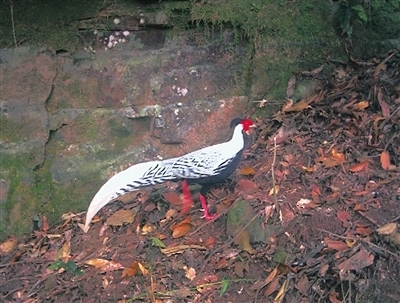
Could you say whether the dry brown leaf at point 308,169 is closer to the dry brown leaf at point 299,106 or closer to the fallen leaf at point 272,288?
the dry brown leaf at point 299,106

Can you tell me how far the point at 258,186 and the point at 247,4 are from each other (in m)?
1.26

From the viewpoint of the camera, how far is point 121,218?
3590 mm

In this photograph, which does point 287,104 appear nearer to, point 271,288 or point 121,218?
point 121,218

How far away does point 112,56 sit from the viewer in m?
3.94

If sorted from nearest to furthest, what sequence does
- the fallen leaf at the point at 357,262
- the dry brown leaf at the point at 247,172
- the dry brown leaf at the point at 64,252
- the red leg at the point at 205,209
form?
the fallen leaf at the point at 357,262 → the red leg at the point at 205,209 → the dry brown leaf at the point at 64,252 → the dry brown leaf at the point at 247,172

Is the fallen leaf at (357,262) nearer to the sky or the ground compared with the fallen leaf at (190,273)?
nearer to the sky

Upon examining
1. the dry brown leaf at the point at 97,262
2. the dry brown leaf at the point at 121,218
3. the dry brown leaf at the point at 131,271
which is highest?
the dry brown leaf at the point at 121,218

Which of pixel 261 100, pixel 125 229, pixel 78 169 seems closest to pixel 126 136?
pixel 78 169

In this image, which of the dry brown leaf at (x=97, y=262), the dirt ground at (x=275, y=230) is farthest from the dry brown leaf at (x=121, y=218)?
the dry brown leaf at (x=97, y=262)

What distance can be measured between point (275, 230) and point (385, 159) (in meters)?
0.81

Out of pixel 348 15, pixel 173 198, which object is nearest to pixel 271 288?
pixel 173 198

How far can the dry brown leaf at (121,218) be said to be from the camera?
3565 millimetres

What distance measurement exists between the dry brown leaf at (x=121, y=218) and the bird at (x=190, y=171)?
0.19 meters

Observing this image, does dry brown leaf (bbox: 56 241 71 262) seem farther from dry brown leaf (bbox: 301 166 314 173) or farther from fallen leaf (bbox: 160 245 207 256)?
dry brown leaf (bbox: 301 166 314 173)
